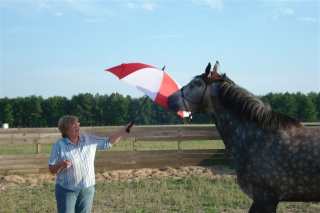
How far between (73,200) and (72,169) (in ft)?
1.10

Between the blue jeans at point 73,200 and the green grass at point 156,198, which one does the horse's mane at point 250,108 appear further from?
the green grass at point 156,198

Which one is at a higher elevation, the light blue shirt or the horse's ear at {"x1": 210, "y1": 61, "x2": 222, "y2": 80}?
the horse's ear at {"x1": 210, "y1": 61, "x2": 222, "y2": 80}

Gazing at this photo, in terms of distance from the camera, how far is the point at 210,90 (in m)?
5.62

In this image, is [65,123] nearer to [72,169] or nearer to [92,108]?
[72,169]

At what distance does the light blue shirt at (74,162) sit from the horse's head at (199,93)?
3.64 ft

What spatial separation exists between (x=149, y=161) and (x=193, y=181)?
7.46 ft

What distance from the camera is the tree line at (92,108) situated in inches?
1853

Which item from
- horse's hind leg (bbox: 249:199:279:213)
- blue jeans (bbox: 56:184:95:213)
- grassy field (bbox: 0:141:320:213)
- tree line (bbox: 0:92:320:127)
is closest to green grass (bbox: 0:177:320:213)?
grassy field (bbox: 0:141:320:213)

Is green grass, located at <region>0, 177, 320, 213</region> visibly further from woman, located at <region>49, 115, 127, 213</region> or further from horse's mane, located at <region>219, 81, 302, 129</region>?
horse's mane, located at <region>219, 81, 302, 129</region>

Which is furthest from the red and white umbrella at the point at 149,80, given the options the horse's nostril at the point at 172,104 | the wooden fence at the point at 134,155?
the wooden fence at the point at 134,155

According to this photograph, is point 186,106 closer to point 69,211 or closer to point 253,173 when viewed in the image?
point 253,173

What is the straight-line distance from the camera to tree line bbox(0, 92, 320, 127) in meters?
47.1

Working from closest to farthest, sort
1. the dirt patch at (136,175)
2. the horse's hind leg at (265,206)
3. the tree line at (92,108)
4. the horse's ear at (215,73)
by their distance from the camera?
the horse's hind leg at (265,206), the horse's ear at (215,73), the dirt patch at (136,175), the tree line at (92,108)

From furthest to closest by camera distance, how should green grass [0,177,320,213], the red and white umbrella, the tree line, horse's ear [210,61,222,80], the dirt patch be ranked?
the tree line, the dirt patch, green grass [0,177,320,213], the red and white umbrella, horse's ear [210,61,222,80]
